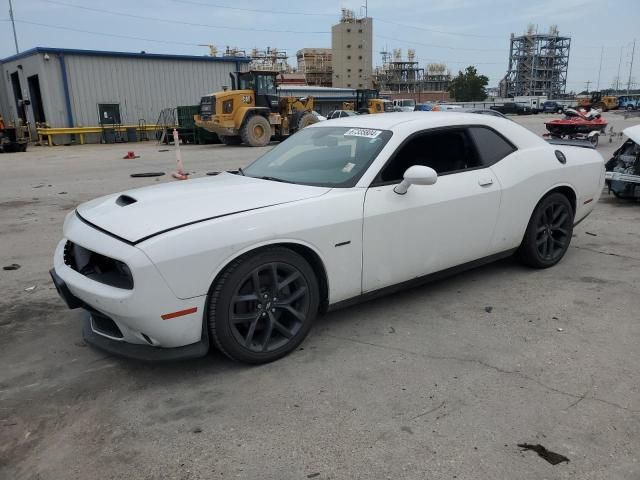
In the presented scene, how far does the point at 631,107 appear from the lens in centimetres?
7038

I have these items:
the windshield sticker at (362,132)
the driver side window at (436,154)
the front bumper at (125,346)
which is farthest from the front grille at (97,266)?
the windshield sticker at (362,132)

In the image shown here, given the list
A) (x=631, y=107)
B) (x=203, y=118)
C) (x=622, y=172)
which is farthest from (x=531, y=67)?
(x=622, y=172)

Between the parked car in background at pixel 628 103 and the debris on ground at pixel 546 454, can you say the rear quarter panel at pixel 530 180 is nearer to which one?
the debris on ground at pixel 546 454

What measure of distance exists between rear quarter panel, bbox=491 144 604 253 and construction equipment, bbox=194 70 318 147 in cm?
1632

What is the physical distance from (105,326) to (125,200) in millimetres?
838

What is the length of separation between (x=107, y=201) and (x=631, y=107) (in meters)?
82.4

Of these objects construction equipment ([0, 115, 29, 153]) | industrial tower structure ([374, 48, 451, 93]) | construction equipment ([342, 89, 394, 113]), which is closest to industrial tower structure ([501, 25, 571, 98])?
industrial tower structure ([374, 48, 451, 93])

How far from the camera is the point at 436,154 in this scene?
392 cm

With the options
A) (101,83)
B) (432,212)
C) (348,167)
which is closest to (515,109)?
(101,83)

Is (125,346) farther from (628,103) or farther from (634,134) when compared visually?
(628,103)

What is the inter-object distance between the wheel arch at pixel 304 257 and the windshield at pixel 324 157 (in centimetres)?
54

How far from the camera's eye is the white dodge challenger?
108 inches

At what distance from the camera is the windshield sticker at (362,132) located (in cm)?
376

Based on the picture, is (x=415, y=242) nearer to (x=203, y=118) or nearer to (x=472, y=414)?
(x=472, y=414)
